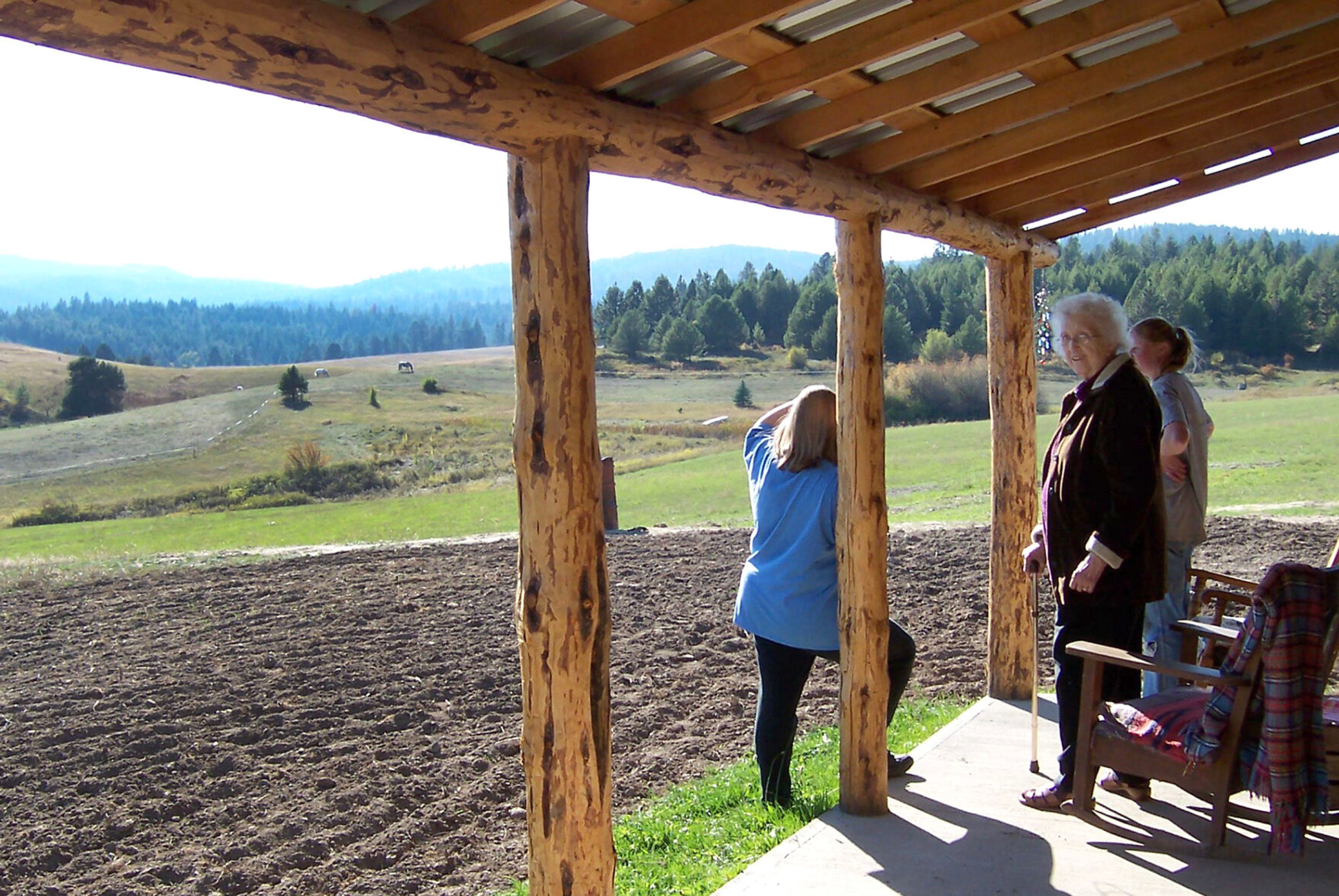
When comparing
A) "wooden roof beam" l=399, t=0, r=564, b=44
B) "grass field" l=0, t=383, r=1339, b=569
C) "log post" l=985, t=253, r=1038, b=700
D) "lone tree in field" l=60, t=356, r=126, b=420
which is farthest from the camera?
"lone tree in field" l=60, t=356, r=126, b=420

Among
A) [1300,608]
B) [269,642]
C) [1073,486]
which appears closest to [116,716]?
[269,642]

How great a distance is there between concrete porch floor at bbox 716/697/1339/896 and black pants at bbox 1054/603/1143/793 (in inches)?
9.2

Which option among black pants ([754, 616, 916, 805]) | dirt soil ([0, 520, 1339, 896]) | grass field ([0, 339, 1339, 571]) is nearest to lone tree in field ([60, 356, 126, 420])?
grass field ([0, 339, 1339, 571])

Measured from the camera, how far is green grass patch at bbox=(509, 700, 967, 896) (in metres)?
3.93

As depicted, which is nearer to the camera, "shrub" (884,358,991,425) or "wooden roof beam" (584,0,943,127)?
"wooden roof beam" (584,0,943,127)

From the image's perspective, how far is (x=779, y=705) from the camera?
4164mm

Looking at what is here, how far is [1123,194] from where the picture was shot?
5.36 metres

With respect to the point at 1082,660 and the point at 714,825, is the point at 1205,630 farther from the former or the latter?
the point at 714,825

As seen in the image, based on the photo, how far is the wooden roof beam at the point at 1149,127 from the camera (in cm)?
416

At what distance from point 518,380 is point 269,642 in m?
6.12

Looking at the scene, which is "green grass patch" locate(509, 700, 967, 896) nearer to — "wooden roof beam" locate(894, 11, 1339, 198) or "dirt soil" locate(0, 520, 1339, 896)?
"dirt soil" locate(0, 520, 1339, 896)

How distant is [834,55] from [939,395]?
5217 cm

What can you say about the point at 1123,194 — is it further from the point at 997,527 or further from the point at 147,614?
the point at 147,614

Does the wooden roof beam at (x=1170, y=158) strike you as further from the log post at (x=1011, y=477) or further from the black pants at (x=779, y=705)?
the black pants at (x=779, y=705)
